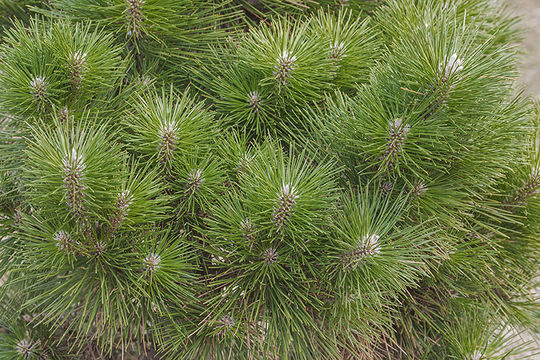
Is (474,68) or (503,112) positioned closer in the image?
(474,68)

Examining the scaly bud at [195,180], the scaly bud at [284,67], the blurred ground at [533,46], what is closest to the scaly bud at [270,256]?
the scaly bud at [195,180]

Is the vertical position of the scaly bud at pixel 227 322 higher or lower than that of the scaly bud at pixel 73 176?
lower

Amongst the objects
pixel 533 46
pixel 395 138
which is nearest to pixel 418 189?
pixel 395 138

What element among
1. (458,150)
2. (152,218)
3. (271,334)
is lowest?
(271,334)

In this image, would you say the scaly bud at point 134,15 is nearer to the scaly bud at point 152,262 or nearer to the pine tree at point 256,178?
the pine tree at point 256,178

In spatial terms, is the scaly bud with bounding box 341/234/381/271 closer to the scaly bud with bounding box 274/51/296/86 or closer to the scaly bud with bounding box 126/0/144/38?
the scaly bud with bounding box 274/51/296/86

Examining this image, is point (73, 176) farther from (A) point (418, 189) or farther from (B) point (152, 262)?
(A) point (418, 189)

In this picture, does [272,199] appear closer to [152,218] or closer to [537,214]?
[152,218]

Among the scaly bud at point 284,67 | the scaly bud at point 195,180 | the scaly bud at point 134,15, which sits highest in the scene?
the scaly bud at point 134,15

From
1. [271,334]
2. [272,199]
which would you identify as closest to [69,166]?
[272,199]
